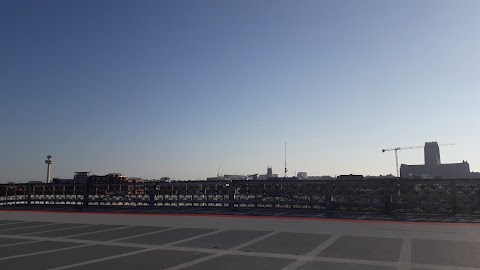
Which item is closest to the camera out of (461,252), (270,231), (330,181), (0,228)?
(461,252)

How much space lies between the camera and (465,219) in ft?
48.4

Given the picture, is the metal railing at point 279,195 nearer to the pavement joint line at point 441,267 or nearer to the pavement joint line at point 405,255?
the pavement joint line at point 405,255

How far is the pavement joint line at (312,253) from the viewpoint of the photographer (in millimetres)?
7254

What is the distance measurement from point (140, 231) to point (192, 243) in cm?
304

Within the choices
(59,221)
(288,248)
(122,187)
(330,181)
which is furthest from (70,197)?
(288,248)

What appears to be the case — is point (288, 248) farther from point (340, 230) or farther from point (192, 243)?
point (340, 230)

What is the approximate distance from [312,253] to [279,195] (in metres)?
11.3

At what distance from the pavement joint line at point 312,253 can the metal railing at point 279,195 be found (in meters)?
7.39

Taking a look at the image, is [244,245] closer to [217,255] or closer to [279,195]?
[217,255]

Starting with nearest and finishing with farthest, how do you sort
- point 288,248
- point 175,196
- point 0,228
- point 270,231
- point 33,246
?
1. point 288,248
2. point 33,246
3. point 270,231
4. point 0,228
5. point 175,196

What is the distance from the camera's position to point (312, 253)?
8.41m

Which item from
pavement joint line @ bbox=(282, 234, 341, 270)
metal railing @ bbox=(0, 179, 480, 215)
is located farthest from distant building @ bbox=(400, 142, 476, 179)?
pavement joint line @ bbox=(282, 234, 341, 270)

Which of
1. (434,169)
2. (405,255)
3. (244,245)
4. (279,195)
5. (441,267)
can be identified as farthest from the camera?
(434,169)

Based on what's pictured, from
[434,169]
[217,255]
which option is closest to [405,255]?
[217,255]
